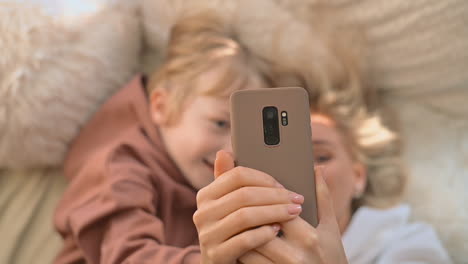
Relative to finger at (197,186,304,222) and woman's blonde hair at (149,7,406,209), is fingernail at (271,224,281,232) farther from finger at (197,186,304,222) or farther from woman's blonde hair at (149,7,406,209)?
woman's blonde hair at (149,7,406,209)

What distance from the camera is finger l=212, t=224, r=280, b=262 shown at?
476mm

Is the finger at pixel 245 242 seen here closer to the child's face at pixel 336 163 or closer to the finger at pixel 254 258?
the finger at pixel 254 258

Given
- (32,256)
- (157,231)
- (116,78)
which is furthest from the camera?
(116,78)

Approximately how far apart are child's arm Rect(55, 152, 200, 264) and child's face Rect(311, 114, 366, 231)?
28cm

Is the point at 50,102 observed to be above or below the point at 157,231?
above

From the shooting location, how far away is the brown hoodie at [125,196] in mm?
715

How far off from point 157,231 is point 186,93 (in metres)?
0.26

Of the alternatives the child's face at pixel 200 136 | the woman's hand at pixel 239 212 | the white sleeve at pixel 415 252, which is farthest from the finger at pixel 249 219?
the white sleeve at pixel 415 252

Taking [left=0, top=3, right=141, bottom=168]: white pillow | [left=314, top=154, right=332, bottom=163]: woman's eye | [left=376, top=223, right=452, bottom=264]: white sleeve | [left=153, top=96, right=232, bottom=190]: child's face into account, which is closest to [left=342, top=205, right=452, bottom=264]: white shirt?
[left=376, top=223, right=452, bottom=264]: white sleeve

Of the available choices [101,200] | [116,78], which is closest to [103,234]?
[101,200]

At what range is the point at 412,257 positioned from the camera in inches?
32.6

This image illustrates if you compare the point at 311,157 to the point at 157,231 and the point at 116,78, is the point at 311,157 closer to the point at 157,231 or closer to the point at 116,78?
the point at 157,231

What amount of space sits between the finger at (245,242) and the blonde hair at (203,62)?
39cm

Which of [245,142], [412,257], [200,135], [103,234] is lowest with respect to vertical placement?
[412,257]
